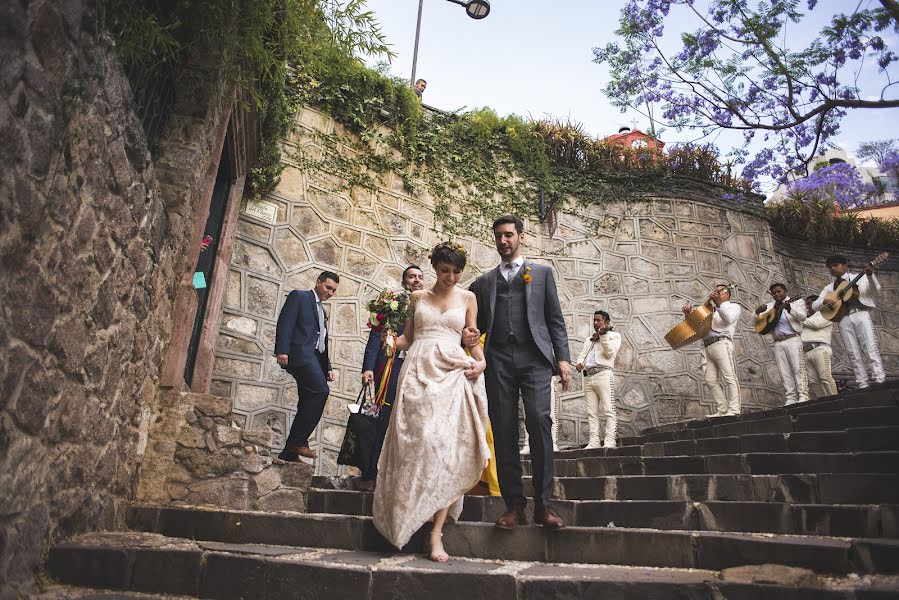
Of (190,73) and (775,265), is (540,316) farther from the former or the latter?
(775,265)

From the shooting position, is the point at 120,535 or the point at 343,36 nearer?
the point at 120,535

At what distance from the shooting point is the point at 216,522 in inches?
133

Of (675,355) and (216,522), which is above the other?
(675,355)

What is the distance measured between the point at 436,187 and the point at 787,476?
22.8 ft

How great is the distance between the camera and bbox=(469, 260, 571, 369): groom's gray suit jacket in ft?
11.0

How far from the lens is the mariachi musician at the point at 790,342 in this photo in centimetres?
817

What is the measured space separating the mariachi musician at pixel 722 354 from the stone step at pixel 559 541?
214 inches

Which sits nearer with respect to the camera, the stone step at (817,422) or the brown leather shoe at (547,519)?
the brown leather shoe at (547,519)

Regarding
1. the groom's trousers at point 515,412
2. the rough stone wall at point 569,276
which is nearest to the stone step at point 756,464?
the groom's trousers at point 515,412

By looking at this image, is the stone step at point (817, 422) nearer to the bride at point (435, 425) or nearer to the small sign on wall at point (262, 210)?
the bride at point (435, 425)

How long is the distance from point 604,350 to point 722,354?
1806mm

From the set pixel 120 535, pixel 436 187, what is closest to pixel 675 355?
pixel 436 187

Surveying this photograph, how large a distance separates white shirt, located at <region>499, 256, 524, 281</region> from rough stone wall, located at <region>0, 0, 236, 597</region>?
204cm

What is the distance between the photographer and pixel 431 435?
9.41 ft
